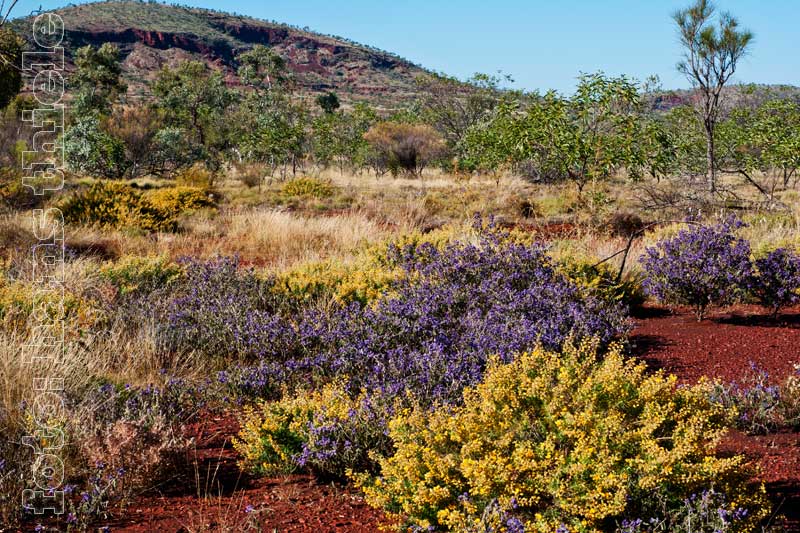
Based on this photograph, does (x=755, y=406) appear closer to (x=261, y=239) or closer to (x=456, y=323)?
(x=456, y=323)

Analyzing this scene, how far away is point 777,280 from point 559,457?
13.7 ft

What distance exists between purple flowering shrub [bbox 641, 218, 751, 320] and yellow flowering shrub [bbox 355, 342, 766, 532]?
2952 millimetres

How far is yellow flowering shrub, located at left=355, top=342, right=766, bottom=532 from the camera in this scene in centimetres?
235

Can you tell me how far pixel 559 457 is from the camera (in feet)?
8.01

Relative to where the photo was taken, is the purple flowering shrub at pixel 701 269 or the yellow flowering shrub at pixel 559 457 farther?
the purple flowering shrub at pixel 701 269

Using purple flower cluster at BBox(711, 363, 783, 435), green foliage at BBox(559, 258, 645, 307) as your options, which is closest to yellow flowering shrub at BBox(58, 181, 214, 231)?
green foliage at BBox(559, 258, 645, 307)

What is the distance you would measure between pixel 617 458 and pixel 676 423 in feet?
2.18

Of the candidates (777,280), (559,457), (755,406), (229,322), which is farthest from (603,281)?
(559,457)

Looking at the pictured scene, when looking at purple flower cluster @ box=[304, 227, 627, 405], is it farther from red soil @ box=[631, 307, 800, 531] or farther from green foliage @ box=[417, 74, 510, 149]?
green foliage @ box=[417, 74, 510, 149]

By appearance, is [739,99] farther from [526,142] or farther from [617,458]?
[617,458]

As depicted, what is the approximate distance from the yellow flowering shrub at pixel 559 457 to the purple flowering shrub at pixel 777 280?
3.14 meters

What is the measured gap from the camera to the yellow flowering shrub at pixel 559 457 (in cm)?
235

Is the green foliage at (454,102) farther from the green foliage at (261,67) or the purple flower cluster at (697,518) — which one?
the purple flower cluster at (697,518)

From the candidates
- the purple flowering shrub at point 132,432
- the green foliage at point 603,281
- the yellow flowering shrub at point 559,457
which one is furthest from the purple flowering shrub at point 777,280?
the purple flowering shrub at point 132,432
